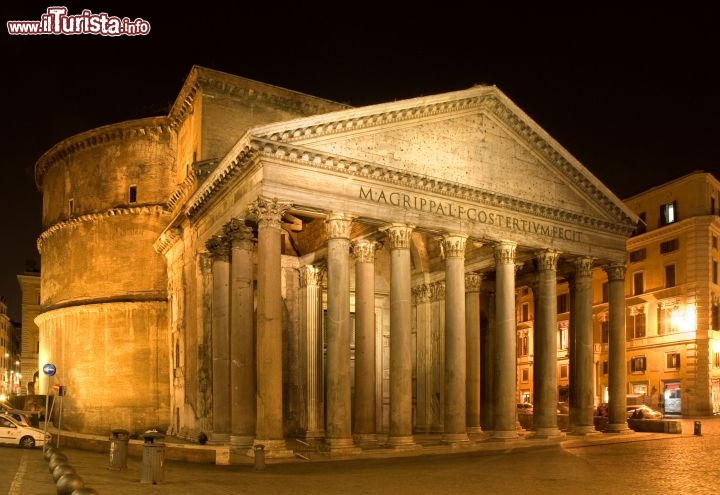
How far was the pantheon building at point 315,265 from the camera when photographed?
63.3ft

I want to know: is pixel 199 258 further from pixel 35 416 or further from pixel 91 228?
pixel 35 416

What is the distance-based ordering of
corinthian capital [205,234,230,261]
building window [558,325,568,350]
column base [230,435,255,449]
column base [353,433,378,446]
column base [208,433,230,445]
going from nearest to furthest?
column base [230,435,255,449] < column base [353,433,378,446] < column base [208,433,230,445] < corinthian capital [205,234,230,261] < building window [558,325,568,350]

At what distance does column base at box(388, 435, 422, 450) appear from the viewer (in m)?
19.7

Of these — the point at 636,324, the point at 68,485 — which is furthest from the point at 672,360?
the point at 68,485

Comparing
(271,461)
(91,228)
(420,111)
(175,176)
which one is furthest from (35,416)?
(420,111)

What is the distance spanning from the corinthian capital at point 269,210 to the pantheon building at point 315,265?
0.18 feet

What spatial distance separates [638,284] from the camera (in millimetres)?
41312

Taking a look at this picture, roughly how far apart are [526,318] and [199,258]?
30384mm

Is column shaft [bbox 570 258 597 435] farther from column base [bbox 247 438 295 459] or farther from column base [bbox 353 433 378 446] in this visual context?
column base [bbox 247 438 295 459]

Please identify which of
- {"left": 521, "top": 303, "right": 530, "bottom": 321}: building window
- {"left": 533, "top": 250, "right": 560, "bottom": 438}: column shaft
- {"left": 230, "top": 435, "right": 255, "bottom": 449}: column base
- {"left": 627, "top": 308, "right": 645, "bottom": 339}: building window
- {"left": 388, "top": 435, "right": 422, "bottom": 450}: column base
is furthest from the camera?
{"left": 521, "top": 303, "right": 530, "bottom": 321}: building window

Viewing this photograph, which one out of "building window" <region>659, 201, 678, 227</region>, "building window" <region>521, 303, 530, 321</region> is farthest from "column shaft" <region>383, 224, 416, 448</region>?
"building window" <region>521, 303, 530, 321</region>

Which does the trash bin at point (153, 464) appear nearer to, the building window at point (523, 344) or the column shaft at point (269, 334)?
the column shaft at point (269, 334)

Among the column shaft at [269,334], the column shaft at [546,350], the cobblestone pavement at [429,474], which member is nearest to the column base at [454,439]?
the cobblestone pavement at [429,474]

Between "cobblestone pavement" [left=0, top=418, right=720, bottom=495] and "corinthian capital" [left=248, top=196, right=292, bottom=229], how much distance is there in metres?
5.81
